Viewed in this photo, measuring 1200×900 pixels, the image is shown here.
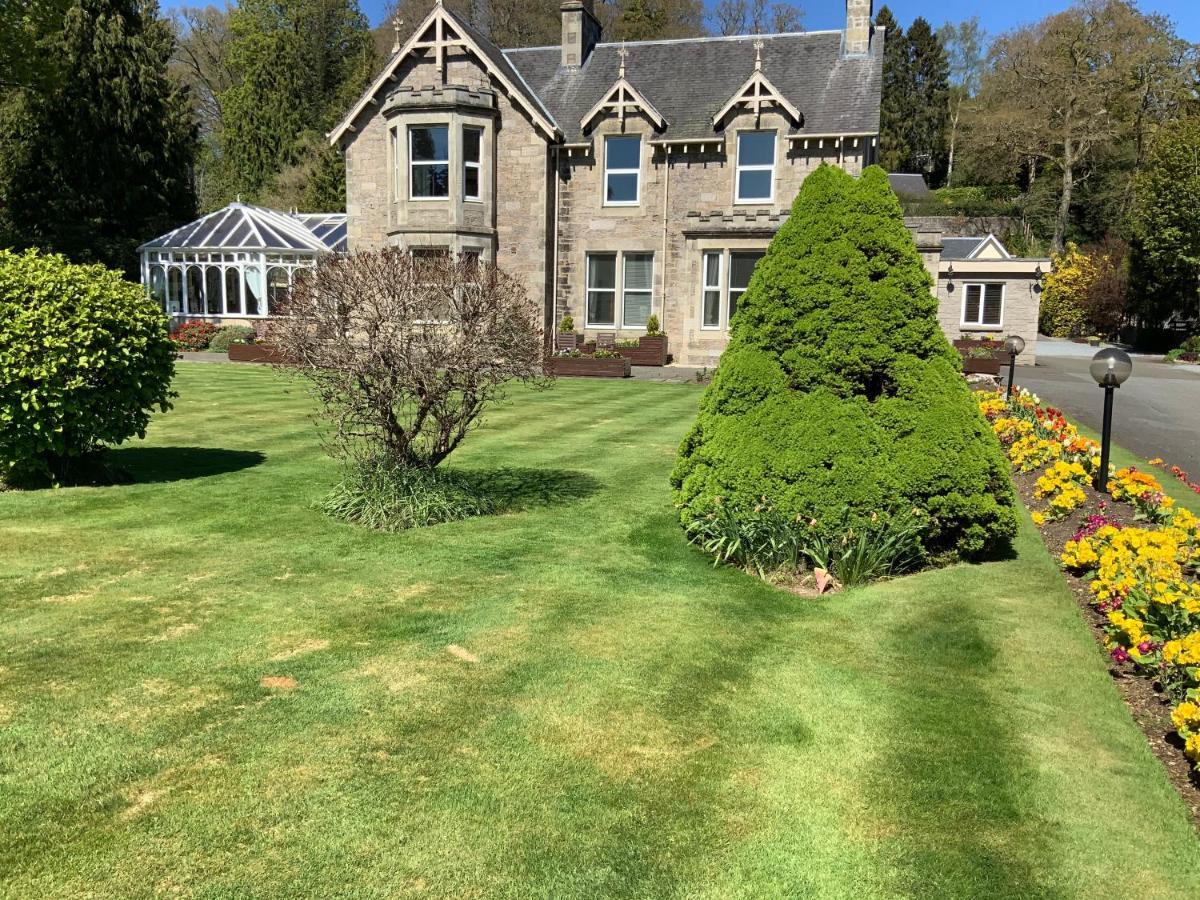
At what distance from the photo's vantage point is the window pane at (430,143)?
88.6 feet

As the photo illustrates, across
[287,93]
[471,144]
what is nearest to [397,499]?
[471,144]

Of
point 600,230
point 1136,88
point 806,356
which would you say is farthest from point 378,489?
point 1136,88

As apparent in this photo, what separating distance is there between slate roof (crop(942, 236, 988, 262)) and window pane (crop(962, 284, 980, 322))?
123 cm

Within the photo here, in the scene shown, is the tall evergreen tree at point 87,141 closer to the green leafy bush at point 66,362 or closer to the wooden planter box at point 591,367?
the wooden planter box at point 591,367

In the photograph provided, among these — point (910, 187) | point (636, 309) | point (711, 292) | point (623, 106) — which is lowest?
point (636, 309)

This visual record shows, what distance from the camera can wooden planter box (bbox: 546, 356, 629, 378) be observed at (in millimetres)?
24203

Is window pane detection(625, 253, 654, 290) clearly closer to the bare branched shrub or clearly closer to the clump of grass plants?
the bare branched shrub

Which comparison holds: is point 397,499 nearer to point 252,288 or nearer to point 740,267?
point 740,267

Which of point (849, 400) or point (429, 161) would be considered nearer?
point (849, 400)

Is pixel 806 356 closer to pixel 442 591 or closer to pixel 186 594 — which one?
pixel 442 591

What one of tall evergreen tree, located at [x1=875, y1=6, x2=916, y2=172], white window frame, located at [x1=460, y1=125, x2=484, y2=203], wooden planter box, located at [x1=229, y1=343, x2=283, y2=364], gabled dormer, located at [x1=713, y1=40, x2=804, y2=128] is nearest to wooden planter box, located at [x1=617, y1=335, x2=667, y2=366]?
white window frame, located at [x1=460, y1=125, x2=484, y2=203]

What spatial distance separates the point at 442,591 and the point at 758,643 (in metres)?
2.38

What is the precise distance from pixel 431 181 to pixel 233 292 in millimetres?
12337

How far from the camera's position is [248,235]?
108 feet
